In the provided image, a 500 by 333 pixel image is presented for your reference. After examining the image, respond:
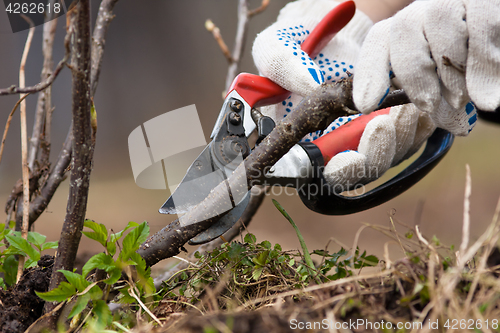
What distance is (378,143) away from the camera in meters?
0.52

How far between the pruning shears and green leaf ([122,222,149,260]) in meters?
0.06

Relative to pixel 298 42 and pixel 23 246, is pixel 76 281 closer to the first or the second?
pixel 23 246

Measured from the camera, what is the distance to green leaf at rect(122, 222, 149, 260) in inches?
14.3

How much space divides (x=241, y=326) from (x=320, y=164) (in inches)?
12.2

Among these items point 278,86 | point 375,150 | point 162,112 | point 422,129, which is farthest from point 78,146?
point 162,112

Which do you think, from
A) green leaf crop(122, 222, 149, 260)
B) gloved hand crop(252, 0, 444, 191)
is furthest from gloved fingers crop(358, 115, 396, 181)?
green leaf crop(122, 222, 149, 260)

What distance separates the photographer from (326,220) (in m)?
1.27

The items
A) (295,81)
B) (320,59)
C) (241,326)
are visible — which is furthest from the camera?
(320,59)

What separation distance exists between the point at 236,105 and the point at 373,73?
199 millimetres

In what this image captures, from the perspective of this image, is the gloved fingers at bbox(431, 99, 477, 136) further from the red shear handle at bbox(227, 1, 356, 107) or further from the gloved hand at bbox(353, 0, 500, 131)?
the red shear handle at bbox(227, 1, 356, 107)

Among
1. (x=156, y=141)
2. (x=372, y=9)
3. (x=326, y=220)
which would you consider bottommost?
(x=326, y=220)

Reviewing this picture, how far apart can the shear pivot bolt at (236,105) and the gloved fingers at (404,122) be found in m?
0.25

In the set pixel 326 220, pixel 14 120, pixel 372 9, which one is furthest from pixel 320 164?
pixel 14 120

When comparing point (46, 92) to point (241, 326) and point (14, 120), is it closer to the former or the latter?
point (241, 326)
